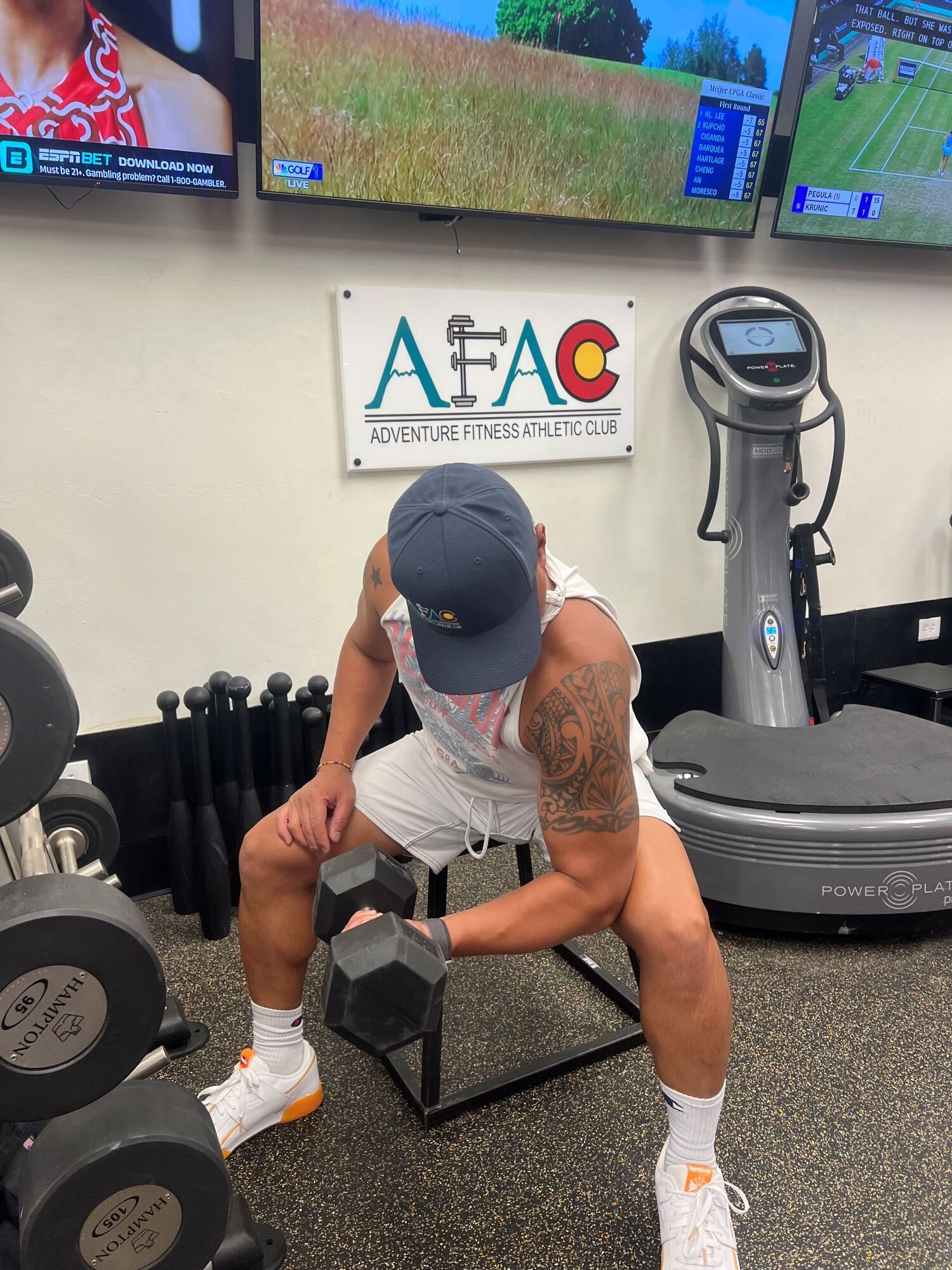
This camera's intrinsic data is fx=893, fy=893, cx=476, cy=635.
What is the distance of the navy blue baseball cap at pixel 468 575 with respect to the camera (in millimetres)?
1049

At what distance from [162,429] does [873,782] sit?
5.90 ft

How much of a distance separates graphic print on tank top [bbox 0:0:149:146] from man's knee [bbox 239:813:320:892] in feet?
4.60

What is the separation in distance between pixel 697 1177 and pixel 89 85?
7.04ft

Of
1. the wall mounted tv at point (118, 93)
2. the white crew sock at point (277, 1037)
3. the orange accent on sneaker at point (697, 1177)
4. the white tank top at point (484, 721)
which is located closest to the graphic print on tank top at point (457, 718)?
the white tank top at point (484, 721)

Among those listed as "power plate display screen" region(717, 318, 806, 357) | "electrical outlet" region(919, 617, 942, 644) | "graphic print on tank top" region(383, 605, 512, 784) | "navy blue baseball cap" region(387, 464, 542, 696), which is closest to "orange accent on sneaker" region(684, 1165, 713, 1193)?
"graphic print on tank top" region(383, 605, 512, 784)

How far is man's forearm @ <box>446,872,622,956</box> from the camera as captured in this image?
43.6 inches

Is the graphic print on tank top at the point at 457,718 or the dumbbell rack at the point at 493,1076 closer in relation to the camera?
the graphic print on tank top at the point at 457,718

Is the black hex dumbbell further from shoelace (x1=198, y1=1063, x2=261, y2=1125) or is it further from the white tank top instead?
shoelace (x1=198, y1=1063, x2=261, y2=1125)

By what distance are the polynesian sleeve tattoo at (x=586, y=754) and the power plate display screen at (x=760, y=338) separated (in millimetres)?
1665

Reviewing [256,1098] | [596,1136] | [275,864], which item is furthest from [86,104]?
[596,1136]

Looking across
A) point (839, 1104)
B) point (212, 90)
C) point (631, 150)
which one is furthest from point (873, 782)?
point (212, 90)

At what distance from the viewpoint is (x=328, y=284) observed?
2.17 metres

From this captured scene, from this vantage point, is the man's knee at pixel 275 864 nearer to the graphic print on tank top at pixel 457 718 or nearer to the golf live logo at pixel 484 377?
the graphic print on tank top at pixel 457 718

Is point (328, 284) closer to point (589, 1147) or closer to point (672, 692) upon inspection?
point (672, 692)
